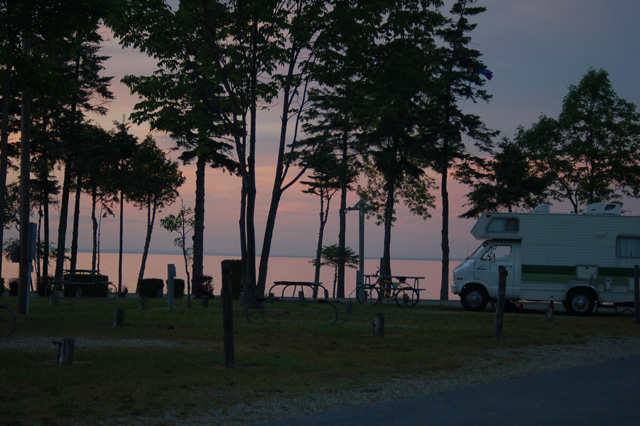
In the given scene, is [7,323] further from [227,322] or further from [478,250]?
[478,250]

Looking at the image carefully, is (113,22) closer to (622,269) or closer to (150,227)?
(622,269)

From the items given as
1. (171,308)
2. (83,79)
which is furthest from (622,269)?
(83,79)

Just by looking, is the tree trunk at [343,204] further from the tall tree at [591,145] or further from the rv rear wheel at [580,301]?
the rv rear wheel at [580,301]

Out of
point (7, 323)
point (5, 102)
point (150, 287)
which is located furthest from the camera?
point (150, 287)

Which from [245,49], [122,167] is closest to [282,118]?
[245,49]

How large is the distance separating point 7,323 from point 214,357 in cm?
794

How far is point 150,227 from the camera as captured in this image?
50.4 m

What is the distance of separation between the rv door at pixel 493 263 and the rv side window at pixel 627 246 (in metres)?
3.49

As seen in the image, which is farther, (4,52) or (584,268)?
(584,268)

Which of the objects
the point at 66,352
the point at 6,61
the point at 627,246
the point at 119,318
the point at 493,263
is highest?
the point at 6,61

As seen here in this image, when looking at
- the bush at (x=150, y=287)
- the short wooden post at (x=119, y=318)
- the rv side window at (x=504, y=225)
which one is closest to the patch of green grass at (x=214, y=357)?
the short wooden post at (x=119, y=318)

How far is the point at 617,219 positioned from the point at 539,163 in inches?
788

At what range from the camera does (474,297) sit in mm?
26328

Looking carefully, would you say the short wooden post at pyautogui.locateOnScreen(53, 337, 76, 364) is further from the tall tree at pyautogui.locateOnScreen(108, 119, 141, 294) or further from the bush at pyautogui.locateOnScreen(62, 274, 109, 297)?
the tall tree at pyautogui.locateOnScreen(108, 119, 141, 294)
